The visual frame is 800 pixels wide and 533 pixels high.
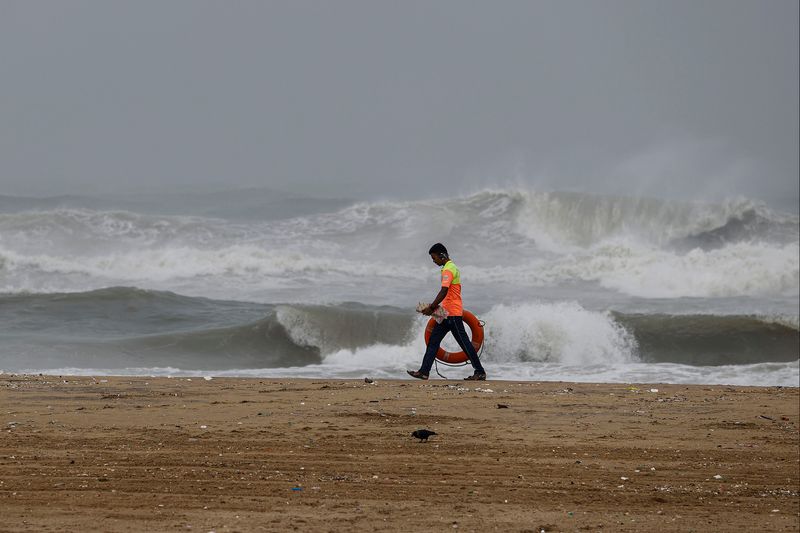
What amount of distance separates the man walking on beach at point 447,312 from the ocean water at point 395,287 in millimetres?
1426

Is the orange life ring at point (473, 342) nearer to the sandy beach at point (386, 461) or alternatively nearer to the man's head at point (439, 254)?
the man's head at point (439, 254)

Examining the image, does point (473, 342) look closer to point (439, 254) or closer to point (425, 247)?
point (439, 254)

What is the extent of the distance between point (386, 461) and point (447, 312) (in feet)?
15.1

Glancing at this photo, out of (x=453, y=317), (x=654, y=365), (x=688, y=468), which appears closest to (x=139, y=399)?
(x=453, y=317)

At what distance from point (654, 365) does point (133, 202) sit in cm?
3789

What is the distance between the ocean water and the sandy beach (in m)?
3.61

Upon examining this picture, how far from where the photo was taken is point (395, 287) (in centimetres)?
2538

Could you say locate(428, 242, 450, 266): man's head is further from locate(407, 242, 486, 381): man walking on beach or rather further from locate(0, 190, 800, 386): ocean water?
Answer: locate(0, 190, 800, 386): ocean water

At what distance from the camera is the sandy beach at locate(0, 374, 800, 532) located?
554 cm

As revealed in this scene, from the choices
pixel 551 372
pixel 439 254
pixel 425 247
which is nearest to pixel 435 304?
pixel 439 254

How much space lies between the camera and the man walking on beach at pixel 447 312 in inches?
437

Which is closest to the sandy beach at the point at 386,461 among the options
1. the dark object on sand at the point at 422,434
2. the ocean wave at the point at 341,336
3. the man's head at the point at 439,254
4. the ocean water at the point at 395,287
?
the dark object on sand at the point at 422,434

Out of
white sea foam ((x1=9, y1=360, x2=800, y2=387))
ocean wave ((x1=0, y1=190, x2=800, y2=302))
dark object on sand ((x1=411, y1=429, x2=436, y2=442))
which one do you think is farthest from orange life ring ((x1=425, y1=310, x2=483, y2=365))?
ocean wave ((x1=0, y1=190, x2=800, y2=302))

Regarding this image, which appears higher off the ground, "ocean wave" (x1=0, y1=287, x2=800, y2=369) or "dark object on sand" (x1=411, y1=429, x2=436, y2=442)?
"ocean wave" (x1=0, y1=287, x2=800, y2=369)
